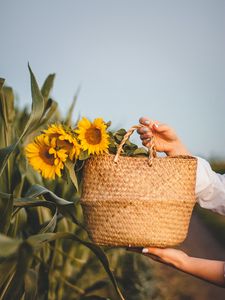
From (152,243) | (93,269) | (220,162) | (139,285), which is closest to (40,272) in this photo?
(93,269)

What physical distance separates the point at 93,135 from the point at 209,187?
0.37m

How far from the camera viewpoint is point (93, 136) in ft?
2.85

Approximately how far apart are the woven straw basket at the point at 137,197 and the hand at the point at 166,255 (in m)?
0.03

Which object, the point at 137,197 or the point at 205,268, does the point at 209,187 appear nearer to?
the point at 205,268

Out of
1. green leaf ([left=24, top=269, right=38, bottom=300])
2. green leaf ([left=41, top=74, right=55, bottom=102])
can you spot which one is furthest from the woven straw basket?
green leaf ([left=41, top=74, right=55, bottom=102])

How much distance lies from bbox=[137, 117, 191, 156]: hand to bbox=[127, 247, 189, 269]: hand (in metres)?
0.19

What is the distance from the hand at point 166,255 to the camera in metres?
0.90

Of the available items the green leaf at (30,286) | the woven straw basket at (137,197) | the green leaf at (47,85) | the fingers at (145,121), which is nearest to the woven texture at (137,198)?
the woven straw basket at (137,197)

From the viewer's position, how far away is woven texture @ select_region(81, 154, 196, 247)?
84 cm

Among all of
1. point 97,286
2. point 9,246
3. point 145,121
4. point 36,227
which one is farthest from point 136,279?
point 9,246

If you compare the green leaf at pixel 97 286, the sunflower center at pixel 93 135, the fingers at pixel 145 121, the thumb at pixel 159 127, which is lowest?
the green leaf at pixel 97 286

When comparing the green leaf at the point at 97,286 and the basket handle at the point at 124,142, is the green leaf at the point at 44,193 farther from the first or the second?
the green leaf at the point at 97,286

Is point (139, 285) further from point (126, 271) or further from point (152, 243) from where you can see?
point (152, 243)

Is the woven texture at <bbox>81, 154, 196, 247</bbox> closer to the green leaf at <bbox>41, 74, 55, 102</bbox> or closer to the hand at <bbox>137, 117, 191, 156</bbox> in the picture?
the hand at <bbox>137, 117, 191, 156</bbox>
